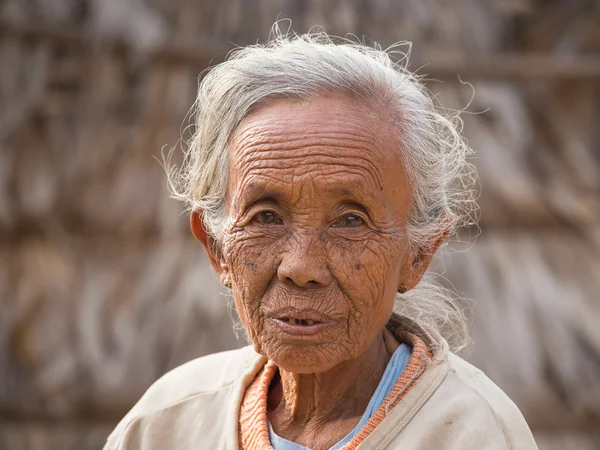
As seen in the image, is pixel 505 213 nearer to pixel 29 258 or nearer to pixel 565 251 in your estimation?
pixel 565 251

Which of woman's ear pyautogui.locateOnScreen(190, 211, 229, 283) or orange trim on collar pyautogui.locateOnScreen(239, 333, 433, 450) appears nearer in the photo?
orange trim on collar pyautogui.locateOnScreen(239, 333, 433, 450)

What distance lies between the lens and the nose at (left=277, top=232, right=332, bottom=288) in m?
2.53

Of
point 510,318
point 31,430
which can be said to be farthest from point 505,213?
point 31,430

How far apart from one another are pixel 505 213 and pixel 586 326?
3.27ft

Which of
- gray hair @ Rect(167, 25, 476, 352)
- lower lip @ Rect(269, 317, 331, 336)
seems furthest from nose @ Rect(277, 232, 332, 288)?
gray hair @ Rect(167, 25, 476, 352)

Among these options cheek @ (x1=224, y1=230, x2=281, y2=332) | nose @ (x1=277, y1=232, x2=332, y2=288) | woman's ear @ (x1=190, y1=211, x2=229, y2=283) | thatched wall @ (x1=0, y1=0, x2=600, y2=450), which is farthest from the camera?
thatched wall @ (x1=0, y1=0, x2=600, y2=450)

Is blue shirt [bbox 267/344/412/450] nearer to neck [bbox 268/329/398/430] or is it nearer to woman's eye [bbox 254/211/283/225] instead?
neck [bbox 268/329/398/430]

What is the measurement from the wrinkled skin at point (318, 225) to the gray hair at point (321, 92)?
0.04 m

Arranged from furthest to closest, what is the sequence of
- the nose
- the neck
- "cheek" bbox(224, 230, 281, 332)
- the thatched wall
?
the thatched wall, the neck, "cheek" bbox(224, 230, 281, 332), the nose

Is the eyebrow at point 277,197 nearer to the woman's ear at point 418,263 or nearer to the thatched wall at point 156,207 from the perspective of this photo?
the woman's ear at point 418,263

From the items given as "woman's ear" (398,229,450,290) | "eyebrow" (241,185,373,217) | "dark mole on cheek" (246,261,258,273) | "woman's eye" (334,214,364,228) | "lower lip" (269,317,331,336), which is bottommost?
"lower lip" (269,317,331,336)

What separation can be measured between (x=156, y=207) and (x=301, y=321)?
4.75 metres

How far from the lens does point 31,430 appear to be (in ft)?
23.1

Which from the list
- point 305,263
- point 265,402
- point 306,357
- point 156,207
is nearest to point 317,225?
point 305,263
